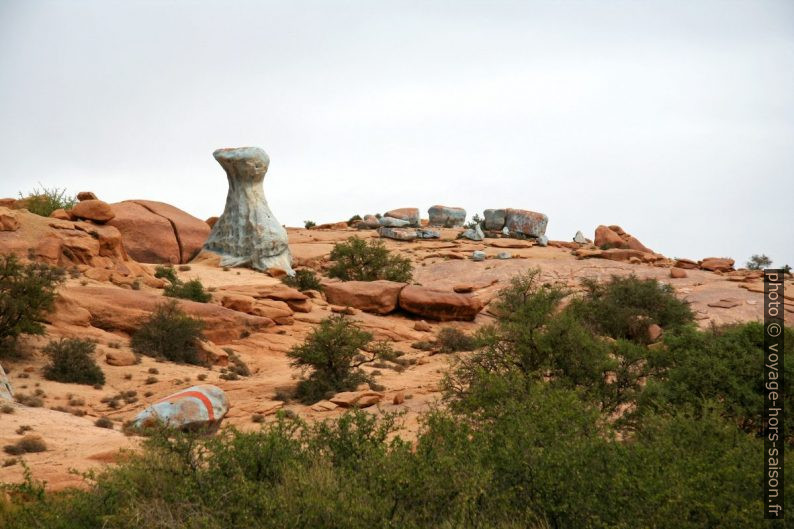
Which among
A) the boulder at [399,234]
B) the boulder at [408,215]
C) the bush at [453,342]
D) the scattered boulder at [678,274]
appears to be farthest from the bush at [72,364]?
the boulder at [408,215]

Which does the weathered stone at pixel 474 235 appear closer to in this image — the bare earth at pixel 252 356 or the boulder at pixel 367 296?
the bare earth at pixel 252 356

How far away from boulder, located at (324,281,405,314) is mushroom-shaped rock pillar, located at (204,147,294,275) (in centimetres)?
598

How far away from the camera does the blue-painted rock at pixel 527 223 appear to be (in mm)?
50406

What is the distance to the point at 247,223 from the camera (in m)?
32.5

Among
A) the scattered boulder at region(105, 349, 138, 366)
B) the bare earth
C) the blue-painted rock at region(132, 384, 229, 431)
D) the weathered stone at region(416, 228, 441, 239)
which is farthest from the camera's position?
the weathered stone at region(416, 228, 441, 239)

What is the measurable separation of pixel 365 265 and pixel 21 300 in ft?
62.4

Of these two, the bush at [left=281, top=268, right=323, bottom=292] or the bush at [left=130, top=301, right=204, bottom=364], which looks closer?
the bush at [left=130, top=301, right=204, bottom=364]

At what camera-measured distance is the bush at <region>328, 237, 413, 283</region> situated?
33.5 metres

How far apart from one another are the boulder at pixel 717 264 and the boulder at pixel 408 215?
19055 mm

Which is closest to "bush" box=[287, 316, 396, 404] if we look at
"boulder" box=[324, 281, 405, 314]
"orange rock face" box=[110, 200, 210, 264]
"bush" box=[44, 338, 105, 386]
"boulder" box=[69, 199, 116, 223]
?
"bush" box=[44, 338, 105, 386]

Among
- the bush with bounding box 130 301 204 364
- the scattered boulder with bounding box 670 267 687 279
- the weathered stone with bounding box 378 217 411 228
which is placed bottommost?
the bush with bounding box 130 301 204 364

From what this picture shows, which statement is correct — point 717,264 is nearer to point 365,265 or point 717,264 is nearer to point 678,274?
point 678,274

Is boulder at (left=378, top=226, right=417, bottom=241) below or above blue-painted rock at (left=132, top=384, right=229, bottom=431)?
above

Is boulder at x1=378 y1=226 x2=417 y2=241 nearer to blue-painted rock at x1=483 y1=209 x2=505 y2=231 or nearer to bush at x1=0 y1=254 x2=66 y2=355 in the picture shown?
blue-painted rock at x1=483 y1=209 x2=505 y2=231
